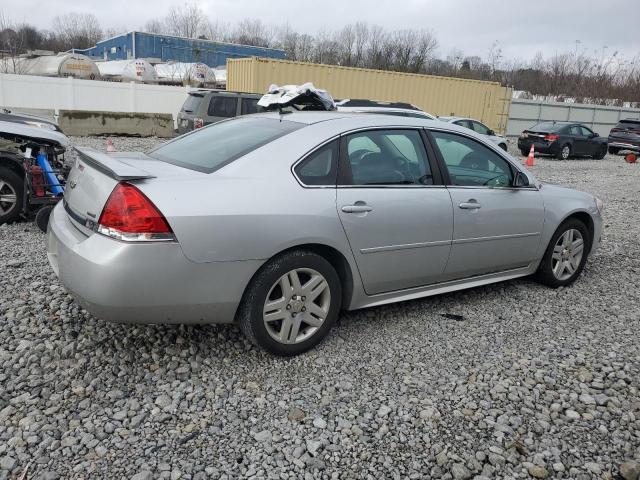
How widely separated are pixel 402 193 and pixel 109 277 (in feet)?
6.39

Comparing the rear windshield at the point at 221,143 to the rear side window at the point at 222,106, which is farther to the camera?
the rear side window at the point at 222,106

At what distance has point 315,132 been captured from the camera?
354 centimetres

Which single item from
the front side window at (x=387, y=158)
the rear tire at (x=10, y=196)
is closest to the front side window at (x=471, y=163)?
the front side window at (x=387, y=158)

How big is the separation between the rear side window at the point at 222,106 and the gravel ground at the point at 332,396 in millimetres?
10149

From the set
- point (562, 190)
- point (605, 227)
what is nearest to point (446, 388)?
point (562, 190)

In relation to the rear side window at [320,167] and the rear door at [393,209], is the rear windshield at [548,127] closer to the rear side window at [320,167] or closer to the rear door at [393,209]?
the rear door at [393,209]

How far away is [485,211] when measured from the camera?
4164 mm

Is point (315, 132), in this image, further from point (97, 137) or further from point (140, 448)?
point (97, 137)

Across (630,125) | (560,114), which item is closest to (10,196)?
(630,125)

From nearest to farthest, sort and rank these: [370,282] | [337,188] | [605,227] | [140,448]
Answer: [140,448], [337,188], [370,282], [605,227]

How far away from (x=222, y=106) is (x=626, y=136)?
63.5 ft

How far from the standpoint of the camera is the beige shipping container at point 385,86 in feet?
63.1

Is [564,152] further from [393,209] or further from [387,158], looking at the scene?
[393,209]

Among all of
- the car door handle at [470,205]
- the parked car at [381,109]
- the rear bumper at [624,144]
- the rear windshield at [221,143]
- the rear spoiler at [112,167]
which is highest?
the parked car at [381,109]
